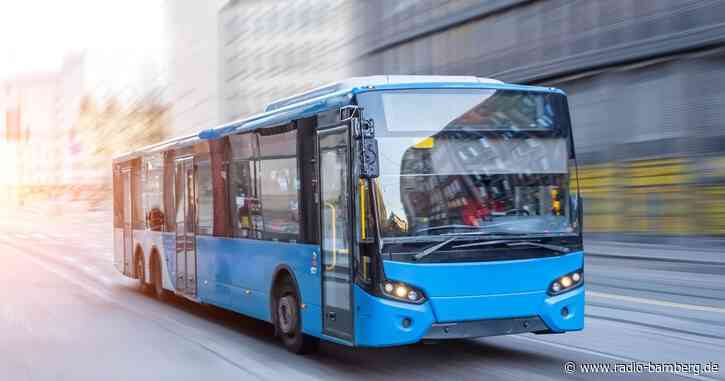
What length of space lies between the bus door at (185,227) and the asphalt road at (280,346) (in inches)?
20.8

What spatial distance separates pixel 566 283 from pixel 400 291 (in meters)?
1.68

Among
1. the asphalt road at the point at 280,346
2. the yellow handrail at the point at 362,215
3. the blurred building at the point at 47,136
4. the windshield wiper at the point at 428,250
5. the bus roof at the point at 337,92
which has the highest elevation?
the blurred building at the point at 47,136

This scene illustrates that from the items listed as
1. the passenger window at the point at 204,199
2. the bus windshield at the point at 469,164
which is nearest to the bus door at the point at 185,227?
the passenger window at the point at 204,199

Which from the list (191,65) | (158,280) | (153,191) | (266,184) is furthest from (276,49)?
(266,184)

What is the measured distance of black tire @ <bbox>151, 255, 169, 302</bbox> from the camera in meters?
15.9

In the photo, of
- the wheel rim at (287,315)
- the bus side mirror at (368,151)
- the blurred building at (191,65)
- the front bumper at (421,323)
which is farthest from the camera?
the blurred building at (191,65)

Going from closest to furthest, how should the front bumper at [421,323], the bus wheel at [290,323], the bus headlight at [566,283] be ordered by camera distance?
the front bumper at [421,323], the bus headlight at [566,283], the bus wheel at [290,323]

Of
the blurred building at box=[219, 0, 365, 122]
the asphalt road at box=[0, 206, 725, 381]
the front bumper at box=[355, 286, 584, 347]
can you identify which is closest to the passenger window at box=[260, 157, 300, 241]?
the asphalt road at box=[0, 206, 725, 381]

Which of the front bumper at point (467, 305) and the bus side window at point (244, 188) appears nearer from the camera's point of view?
the front bumper at point (467, 305)

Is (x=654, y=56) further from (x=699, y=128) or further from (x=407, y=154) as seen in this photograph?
(x=407, y=154)

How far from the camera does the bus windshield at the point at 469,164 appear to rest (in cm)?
811

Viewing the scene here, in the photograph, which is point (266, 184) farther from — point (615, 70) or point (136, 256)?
point (615, 70)

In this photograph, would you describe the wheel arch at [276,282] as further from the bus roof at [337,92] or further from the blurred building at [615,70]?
the blurred building at [615,70]

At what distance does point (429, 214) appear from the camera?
8109 millimetres
